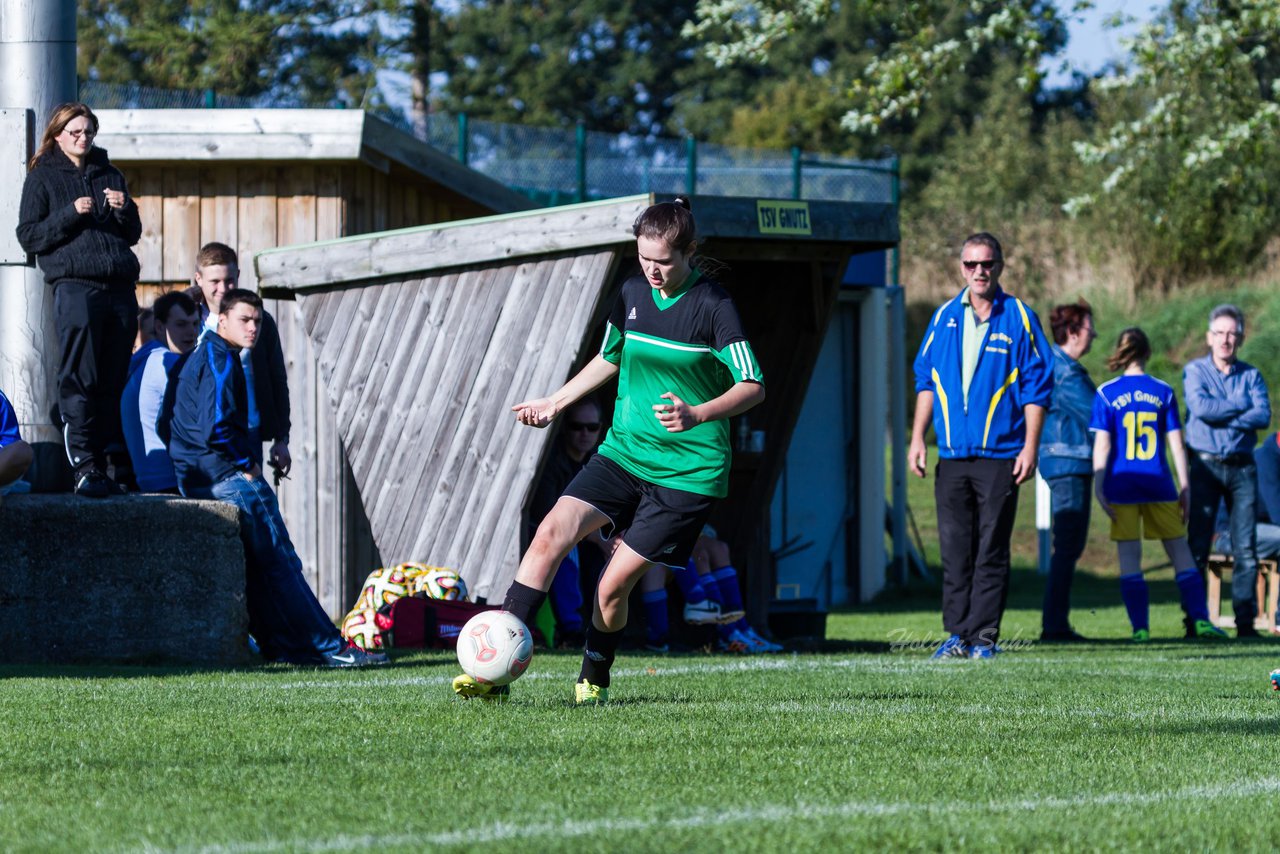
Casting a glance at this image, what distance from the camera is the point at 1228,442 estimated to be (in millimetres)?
12844

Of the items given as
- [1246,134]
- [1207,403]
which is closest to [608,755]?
[1207,403]

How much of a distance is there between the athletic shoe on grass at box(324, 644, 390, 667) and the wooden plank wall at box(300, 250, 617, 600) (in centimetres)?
185

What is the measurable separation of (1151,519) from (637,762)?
8.11 metres

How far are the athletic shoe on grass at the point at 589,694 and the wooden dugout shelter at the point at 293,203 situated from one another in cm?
650

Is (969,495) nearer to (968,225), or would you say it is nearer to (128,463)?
(128,463)

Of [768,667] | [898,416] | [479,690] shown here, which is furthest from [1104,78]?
[479,690]

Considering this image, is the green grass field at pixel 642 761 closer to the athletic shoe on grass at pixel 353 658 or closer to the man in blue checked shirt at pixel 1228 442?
the athletic shoe on grass at pixel 353 658

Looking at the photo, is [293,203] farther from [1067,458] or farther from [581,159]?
[581,159]

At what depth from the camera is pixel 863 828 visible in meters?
3.98

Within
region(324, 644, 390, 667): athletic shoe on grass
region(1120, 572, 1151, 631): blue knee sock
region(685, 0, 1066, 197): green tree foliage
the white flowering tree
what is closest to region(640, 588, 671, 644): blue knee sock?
region(324, 644, 390, 667): athletic shoe on grass

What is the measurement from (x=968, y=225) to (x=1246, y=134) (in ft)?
64.6

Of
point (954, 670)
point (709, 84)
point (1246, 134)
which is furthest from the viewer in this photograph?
point (709, 84)

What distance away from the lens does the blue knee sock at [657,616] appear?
10.6 m

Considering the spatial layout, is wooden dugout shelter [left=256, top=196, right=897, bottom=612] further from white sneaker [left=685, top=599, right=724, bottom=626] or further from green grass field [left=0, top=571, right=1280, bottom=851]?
green grass field [left=0, top=571, right=1280, bottom=851]
